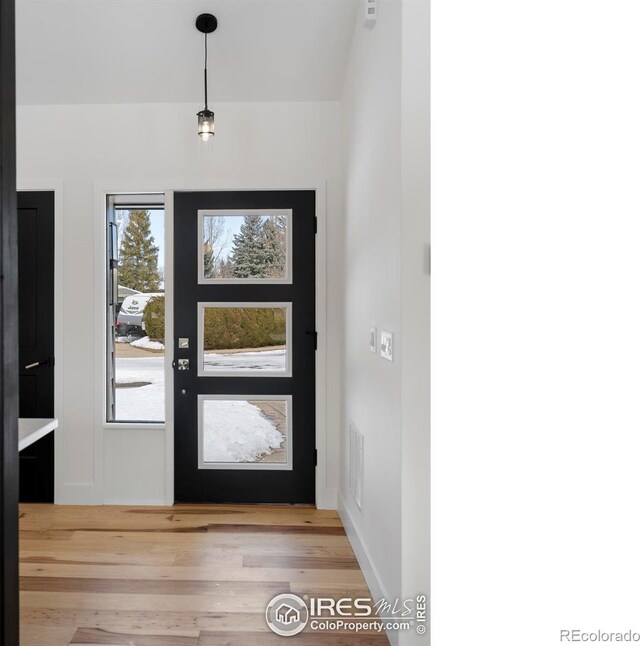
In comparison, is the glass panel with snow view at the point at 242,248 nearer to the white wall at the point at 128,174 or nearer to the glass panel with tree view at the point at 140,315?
the white wall at the point at 128,174

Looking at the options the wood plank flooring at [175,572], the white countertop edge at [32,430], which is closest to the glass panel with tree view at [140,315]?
the wood plank flooring at [175,572]

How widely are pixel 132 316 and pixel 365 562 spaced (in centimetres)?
204

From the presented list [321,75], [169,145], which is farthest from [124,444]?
[321,75]

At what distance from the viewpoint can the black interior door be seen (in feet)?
9.95

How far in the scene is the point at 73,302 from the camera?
304 cm

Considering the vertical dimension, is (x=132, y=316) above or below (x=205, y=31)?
below

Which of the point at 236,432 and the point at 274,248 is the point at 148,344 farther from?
the point at 274,248

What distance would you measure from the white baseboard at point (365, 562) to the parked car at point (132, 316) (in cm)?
167

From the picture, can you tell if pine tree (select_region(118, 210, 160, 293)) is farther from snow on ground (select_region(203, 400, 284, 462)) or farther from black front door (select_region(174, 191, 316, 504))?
snow on ground (select_region(203, 400, 284, 462))

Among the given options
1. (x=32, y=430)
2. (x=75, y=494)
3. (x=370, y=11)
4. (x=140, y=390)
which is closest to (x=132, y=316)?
(x=140, y=390)

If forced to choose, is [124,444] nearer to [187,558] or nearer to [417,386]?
[187,558]

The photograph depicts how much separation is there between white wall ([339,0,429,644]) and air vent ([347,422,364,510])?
0.08 meters

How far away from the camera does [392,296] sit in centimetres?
169

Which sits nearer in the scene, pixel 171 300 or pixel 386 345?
pixel 386 345
